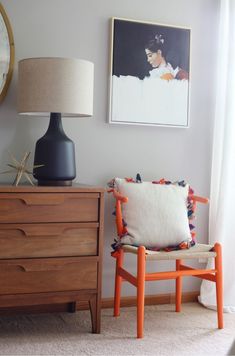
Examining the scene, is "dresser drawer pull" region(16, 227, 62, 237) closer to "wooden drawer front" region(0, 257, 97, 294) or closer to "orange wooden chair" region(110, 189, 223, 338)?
"wooden drawer front" region(0, 257, 97, 294)

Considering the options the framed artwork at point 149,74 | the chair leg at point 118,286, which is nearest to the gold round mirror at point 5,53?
the framed artwork at point 149,74

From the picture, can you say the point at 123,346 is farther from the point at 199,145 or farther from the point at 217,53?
the point at 217,53

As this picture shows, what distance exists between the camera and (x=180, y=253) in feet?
8.54

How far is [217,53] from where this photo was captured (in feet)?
10.6

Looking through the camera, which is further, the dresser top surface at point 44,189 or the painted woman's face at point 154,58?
the painted woman's face at point 154,58

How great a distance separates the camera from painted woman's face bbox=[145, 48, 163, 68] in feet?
10.0

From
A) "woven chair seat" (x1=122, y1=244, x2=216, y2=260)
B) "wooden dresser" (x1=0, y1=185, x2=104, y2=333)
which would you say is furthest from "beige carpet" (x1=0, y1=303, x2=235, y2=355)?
"woven chair seat" (x1=122, y1=244, x2=216, y2=260)

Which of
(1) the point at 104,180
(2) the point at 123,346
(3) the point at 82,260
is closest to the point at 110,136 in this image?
(1) the point at 104,180

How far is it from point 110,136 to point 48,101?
0.63 meters

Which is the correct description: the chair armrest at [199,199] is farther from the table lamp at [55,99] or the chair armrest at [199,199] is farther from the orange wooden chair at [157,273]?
the table lamp at [55,99]

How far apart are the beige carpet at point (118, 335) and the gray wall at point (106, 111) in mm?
296

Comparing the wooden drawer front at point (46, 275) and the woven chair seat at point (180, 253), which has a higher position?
the woven chair seat at point (180, 253)

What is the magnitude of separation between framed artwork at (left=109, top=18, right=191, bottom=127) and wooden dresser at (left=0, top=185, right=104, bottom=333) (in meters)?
0.73

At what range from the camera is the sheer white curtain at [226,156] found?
10.2ft
